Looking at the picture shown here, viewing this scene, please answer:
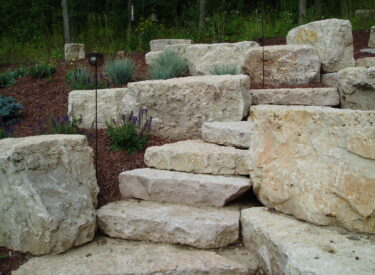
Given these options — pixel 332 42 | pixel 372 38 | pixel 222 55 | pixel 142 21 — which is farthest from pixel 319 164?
pixel 142 21

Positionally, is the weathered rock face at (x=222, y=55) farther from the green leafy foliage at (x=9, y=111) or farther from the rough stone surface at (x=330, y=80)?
the green leafy foliage at (x=9, y=111)

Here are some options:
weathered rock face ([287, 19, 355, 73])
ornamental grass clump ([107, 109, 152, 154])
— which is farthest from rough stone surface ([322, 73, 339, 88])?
ornamental grass clump ([107, 109, 152, 154])

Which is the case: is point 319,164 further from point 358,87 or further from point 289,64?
point 289,64

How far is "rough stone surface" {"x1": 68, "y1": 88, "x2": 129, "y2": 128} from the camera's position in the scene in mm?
4352

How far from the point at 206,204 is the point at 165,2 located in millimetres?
13613

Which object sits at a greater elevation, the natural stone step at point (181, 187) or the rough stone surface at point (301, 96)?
the rough stone surface at point (301, 96)

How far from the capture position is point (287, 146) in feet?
8.57

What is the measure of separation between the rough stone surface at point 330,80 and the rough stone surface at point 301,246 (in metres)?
2.68

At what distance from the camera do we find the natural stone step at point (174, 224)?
272 cm

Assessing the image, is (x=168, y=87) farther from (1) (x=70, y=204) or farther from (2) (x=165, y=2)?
(2) (x=165, y=2)

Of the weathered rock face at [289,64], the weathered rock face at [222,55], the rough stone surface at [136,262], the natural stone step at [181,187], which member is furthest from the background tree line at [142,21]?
the rough stone surface at [136,262]

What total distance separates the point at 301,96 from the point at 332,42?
1.24 meters

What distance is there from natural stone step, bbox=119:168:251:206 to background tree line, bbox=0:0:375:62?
603cm

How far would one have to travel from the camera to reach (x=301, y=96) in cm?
438
